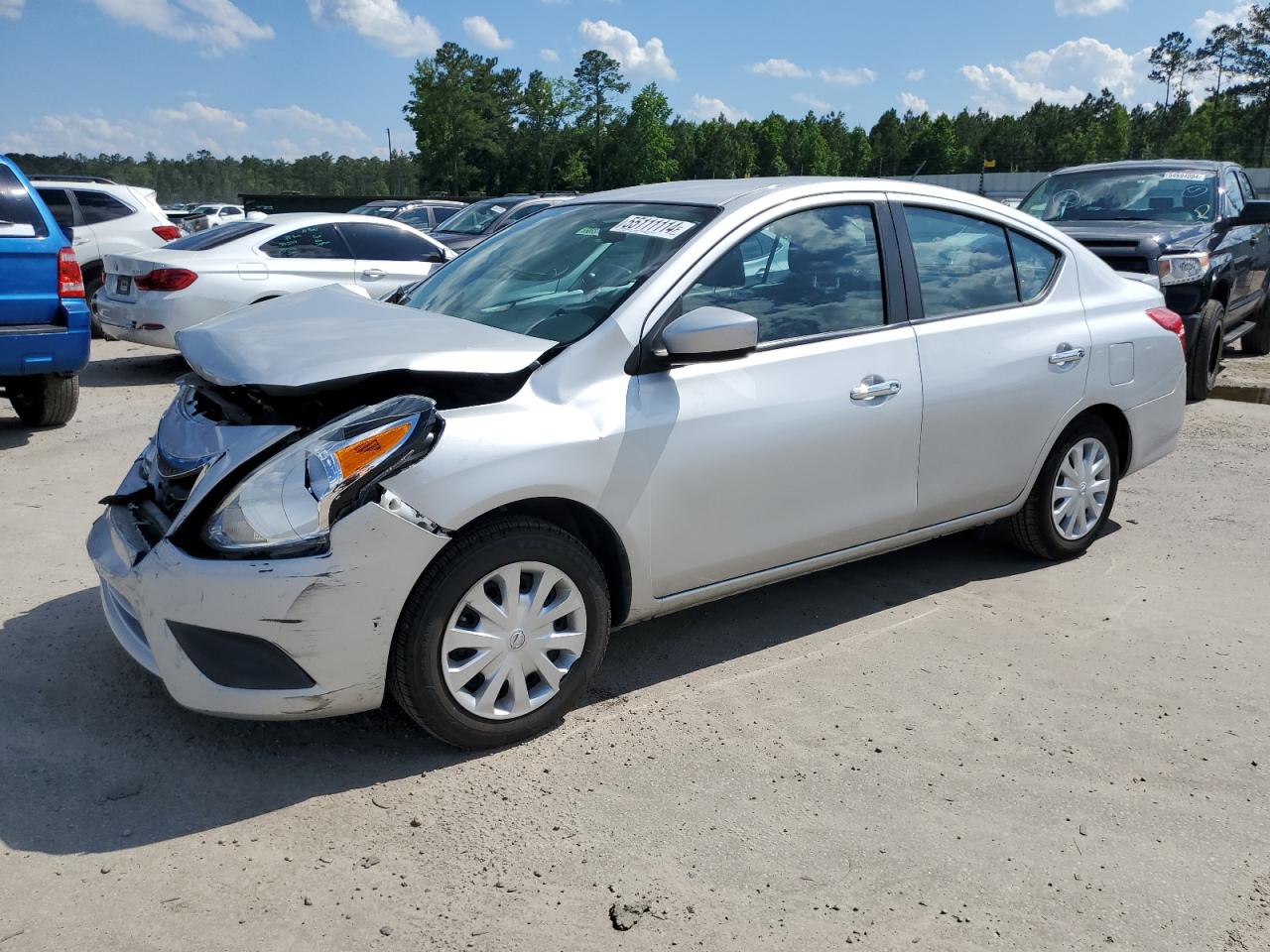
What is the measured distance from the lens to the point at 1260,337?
1175cm

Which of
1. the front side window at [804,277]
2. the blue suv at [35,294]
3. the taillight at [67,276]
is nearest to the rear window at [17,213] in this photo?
the blue suv at [35,294]

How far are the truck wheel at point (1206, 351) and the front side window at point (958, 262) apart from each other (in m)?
5.06

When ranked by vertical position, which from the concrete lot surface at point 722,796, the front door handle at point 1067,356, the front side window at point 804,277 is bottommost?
the concrete lot surface at point 722,796

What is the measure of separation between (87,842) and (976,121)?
144 m

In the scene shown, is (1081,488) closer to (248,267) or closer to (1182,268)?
(1182,268)

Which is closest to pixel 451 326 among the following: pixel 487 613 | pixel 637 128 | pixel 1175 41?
pixel 487 613

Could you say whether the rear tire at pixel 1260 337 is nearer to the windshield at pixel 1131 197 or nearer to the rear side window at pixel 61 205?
the windshield at pixel 1131 197

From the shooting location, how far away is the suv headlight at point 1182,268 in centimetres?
833

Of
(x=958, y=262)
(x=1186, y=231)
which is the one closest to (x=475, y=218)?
(x=1186, y=231)

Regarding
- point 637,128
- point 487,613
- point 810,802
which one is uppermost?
point 637,128

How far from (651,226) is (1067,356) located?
200 cm

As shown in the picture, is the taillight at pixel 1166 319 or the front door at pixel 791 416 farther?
the taillight at pixel 1166 319

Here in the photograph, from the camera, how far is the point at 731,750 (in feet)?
A: 11.1

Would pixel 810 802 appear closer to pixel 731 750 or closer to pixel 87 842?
pixel 731 750
